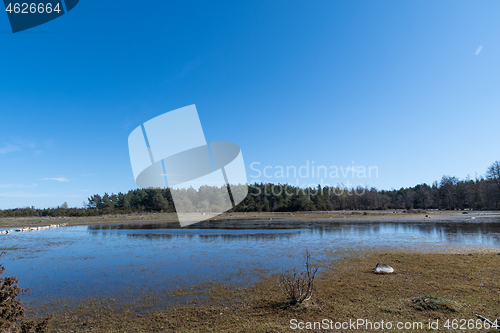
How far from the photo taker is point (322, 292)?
920cm

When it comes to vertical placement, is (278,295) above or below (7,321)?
below

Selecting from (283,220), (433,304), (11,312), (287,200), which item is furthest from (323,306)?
(287,200)

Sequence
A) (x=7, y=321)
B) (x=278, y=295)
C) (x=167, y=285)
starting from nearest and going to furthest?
1. (x=7, y=321)
2. (x=278, y=295)
3. (x=167, y=285)

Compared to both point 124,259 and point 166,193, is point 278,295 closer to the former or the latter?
point 124,259

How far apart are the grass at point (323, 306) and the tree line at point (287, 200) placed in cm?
8386

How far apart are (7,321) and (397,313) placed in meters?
9.25

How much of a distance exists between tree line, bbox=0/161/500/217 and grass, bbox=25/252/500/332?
3301 inches

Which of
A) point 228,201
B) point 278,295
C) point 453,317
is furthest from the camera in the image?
point 228,201

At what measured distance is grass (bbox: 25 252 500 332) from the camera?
6.77 metres

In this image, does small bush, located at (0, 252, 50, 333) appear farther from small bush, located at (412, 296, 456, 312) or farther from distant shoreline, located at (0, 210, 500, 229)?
distant shoreline, located at (0, 210, 500, 229)

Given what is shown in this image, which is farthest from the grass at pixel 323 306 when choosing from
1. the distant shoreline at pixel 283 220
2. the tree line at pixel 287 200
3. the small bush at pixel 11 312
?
the tree line at pixel 287 200

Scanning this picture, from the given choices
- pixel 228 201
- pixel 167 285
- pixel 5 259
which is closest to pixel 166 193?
pixel 228 201

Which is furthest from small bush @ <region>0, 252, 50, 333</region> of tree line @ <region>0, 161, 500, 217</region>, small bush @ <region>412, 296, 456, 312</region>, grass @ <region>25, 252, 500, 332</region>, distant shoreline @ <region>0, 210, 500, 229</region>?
tree line @ <region>0, 161, 500, 217</region>

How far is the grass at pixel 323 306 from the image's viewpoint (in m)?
6.77
